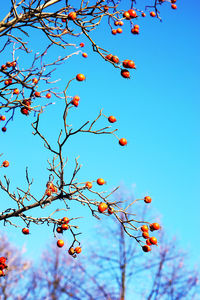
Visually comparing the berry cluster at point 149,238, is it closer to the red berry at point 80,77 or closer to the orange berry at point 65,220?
the orange berry at point 65,220

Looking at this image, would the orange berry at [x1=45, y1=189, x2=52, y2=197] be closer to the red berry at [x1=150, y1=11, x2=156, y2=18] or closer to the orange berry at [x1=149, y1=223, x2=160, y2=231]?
the orange berry at [x1=149, y1=223, x2=160, y2=231]

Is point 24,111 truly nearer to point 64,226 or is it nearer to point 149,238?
point 64,226

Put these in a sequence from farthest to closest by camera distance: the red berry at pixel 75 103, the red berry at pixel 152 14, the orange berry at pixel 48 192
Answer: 1. the red berry at pixel 152 14
2. the orange berry at pixel 48 192
3. the red berry at pixel 75 103

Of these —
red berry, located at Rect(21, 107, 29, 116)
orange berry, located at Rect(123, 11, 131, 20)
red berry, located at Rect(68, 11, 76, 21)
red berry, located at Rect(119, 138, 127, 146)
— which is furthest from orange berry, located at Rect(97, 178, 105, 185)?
orange berry, located at Rect(123, 11, 131, 20)

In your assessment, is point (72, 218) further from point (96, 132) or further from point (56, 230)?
point (96, 132)

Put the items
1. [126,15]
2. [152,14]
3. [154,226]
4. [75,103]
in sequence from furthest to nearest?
[152,14]
[126,15]
[154,226]
[75,103]

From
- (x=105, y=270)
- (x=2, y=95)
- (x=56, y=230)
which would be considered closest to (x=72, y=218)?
(x=56, y=230)

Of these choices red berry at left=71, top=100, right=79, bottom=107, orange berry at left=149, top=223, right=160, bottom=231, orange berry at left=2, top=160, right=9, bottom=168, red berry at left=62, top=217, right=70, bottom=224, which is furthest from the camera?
orange berry at left=2, top=160, right=9, bottom=168

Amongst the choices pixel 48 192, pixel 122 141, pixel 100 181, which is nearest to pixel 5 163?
pixel 48 192

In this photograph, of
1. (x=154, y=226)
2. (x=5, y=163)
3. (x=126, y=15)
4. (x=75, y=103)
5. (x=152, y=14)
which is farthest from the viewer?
(x=152, y=14)

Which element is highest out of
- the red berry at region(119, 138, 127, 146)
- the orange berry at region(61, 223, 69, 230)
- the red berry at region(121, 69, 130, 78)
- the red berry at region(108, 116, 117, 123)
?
the red berry at region(121, 69, 130, 78)

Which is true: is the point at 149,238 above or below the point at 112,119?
below

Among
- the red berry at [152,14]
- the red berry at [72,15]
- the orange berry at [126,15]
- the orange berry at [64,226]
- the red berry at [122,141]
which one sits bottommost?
the orange berry at [64,226]

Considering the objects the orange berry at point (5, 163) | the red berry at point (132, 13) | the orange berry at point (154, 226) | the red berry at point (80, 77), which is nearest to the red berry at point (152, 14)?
the red berry at point (132, 13)
